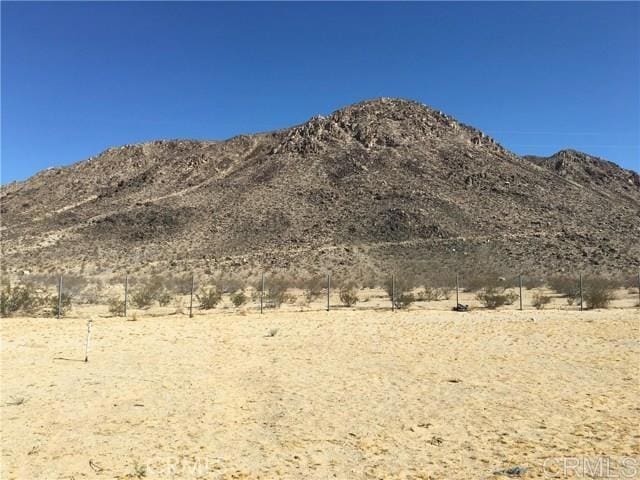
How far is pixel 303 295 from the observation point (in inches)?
1271

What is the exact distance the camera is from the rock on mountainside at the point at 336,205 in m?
50.2

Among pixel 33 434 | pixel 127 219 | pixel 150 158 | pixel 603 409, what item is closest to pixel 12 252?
pixel 127 219

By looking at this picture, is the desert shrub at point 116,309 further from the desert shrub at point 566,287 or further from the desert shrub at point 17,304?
the desert shrub at point 566,287

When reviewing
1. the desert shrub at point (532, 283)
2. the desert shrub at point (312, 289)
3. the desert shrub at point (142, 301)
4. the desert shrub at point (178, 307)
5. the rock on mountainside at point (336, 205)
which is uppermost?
the rock on mountainside at point (336, 205)

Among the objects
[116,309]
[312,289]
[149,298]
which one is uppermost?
[312,289]

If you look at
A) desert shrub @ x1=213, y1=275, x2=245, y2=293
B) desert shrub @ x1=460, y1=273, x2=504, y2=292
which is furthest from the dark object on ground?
desert shrub @ x1=460, y1=273, x2=504, y2=292

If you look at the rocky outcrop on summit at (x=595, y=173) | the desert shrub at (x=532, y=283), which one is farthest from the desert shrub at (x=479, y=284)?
the rocky outcrop on summit at (x=595, y=173)

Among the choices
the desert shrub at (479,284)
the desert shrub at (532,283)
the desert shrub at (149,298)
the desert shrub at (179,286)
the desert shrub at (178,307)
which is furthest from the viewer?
the desert shrub at (532,283)

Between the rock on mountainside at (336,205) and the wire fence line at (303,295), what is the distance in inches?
294

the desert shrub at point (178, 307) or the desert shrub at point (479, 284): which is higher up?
the desert shrub at point (479, 284)

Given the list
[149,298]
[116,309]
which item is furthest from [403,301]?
[116,309]

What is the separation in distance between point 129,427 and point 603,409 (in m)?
7.92

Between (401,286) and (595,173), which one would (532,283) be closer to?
(401,286)

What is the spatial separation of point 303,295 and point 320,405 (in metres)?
22.6
